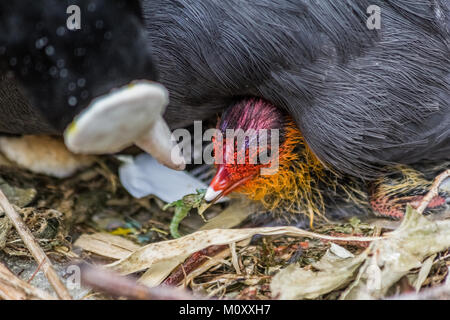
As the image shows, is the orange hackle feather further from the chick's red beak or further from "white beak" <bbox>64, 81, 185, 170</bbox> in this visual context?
"white beak" <bbox>64, 81, 185, 170</bbox>

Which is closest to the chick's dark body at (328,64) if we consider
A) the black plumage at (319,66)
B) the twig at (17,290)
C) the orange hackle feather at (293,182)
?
the black plumage at (319,66)

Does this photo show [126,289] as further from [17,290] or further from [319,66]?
[319,66]

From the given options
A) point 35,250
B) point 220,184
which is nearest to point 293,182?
point 220,184

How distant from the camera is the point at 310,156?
185 centimetres

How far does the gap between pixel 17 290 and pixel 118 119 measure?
1.63ft

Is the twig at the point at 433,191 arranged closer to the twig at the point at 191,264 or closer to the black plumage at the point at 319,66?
the black plumage at the point at 319,66

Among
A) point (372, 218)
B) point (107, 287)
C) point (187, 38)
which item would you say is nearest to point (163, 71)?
point (187, 38)

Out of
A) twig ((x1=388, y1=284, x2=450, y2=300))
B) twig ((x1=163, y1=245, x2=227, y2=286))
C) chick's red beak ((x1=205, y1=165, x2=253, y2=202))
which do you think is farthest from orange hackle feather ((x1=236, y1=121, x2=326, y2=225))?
twig ((x1=388, y1=284, x2=450, y2=300))

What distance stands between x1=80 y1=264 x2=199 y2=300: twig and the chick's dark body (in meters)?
0.58

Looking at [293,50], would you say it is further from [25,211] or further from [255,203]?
[25,211]

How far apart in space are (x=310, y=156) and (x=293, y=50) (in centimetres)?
39

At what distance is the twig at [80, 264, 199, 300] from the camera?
129 cm

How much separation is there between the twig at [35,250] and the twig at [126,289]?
64mm

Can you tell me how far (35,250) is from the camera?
149 cm
